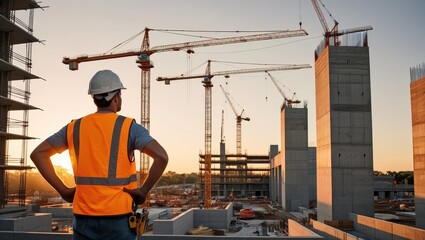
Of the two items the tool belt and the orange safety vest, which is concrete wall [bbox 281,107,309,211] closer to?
the tool belt

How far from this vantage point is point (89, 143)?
2.79 metres

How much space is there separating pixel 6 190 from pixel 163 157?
25743 mm

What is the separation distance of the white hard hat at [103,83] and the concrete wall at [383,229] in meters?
19.5

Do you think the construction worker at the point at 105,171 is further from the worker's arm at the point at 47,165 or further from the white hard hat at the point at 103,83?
the white hard hat at the point at 103,83

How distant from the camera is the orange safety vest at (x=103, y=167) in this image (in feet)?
8.80

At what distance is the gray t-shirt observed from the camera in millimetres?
2701

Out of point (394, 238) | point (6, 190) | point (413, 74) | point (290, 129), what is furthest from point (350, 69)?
point (290, 129)

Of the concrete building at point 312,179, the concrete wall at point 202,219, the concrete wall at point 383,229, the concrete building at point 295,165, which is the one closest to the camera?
the concrete wall at point 383,229

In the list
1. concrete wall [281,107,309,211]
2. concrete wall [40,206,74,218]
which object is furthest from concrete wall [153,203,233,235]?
concrete wall [281,107,309,211]

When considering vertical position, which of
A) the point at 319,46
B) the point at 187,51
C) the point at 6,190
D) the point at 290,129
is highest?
the point at 187,51

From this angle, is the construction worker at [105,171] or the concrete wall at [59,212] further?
the concrete wall at [59,212]

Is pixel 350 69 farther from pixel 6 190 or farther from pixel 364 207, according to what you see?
pixel 6 190

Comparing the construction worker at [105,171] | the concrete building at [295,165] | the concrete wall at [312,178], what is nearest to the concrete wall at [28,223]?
the construction worker at [105,171]

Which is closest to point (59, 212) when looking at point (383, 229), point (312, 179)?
point (383, 229)
